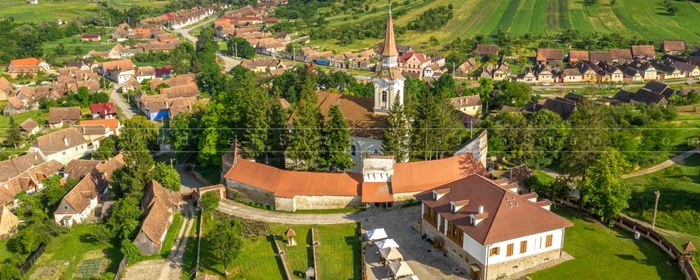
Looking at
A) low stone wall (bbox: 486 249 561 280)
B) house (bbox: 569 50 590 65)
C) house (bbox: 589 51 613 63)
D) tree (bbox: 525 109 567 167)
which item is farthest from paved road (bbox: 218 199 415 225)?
house (bbox: 589 51 613 63)

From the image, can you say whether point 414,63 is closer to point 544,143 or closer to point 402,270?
point 544,143

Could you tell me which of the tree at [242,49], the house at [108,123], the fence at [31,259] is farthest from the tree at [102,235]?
the tree at [242,49]

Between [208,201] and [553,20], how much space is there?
124323 mm

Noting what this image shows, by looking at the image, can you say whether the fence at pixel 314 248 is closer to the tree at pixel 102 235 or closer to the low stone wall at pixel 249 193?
the low stone wall at pixel 249 193

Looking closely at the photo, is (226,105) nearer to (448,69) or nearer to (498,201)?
(498,201)

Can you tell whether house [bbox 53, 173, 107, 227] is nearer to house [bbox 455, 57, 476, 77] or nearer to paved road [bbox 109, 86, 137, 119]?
paved road [bbox 109, 86, 137, 119]

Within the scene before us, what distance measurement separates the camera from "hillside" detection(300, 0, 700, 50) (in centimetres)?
13450

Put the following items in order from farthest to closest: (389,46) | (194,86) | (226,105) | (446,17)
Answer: (446,17)
(194,86)
(226,105)
(389,46)

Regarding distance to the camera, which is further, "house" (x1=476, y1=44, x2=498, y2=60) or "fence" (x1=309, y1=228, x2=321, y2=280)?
"house" (x1=476, y1=44, x2=498, y2=60)

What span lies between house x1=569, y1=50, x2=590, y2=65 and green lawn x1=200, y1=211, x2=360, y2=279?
274 feet

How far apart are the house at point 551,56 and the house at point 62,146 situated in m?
82.8

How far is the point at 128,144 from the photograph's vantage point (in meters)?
51.9

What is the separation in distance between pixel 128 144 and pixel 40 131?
32.1m

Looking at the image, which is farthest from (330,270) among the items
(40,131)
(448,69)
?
(448,69)
